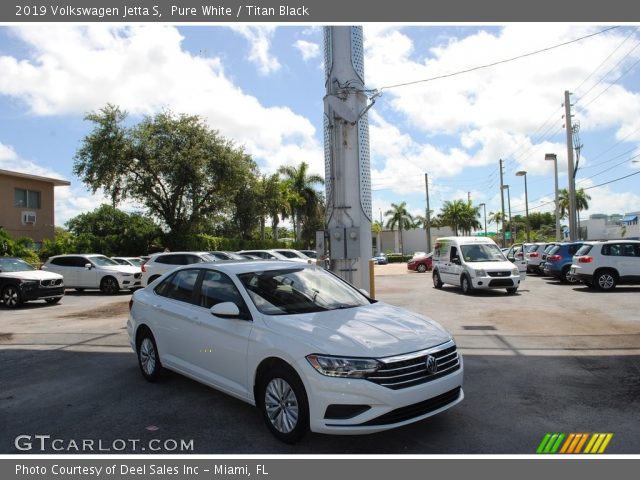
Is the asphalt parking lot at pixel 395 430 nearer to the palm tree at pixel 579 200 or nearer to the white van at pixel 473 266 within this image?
the white van at pixel 473 266

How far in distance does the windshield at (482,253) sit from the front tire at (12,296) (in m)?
14.3

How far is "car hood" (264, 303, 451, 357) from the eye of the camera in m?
4.07

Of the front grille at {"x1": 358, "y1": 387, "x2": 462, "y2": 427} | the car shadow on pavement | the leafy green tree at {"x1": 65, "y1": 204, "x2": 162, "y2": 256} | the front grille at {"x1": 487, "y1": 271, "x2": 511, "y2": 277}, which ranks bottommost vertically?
the car shadow on pavement

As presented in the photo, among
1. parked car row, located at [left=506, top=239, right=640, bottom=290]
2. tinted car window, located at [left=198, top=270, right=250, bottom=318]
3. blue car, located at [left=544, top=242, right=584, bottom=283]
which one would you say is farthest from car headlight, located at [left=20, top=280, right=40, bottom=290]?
blue car, located at [left=544, top=242, right=584, bottom=283]

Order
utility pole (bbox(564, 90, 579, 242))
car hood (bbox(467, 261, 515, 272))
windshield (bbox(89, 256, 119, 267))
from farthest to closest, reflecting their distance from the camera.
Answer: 1. utility pole (bbox(564, 90, 579, 242))
2. windshield (bbox(89, 256, 119, 267))
3. car hood (bbox(467, 261, 515, 272))

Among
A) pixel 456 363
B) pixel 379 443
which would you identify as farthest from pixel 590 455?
pixel 379 443

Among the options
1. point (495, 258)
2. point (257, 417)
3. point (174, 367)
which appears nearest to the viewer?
point (257, 417)

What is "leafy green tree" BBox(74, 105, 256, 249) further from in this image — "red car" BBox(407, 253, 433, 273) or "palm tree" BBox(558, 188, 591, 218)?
"palm tree" BBox(558, 188, 591, 218)

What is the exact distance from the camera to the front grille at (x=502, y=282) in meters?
16.0

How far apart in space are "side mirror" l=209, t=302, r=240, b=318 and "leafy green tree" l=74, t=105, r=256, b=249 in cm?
2687

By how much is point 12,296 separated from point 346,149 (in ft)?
38.1
